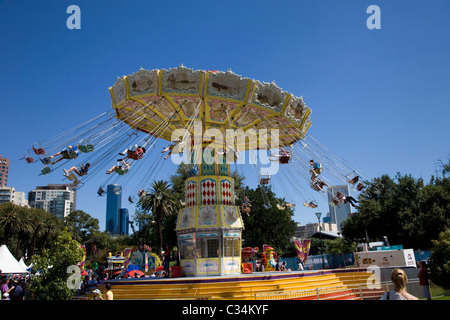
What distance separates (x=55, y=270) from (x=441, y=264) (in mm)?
15489

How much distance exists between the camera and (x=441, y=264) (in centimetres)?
1412

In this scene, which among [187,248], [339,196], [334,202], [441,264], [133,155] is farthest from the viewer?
[187,248]

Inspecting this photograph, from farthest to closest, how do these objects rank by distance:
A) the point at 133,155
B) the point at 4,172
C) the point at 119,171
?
the point at 4,172
the point at 133,155
the point at 119,171

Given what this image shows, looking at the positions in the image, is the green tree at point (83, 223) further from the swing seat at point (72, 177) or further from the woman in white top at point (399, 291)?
the woman in white top at point (399, 291)

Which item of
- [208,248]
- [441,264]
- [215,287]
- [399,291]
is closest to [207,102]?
[208,248]

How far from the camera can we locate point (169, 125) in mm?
20609

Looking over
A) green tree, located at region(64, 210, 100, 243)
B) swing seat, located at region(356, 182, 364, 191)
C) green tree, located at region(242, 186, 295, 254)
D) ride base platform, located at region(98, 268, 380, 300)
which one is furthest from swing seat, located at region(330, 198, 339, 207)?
green tree, located at region(64, 210, 100, 243)

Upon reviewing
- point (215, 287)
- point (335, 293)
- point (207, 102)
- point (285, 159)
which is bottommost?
point (335, 293)

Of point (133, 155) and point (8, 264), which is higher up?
point (133, 155)

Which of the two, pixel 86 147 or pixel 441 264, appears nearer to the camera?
pixel 441 264

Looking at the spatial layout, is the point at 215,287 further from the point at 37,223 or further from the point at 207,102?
the point at 37,223

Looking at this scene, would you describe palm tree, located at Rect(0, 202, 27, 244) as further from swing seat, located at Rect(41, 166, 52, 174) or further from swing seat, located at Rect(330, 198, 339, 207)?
swing seat, located at Rect(330, 198, 339, 207)
